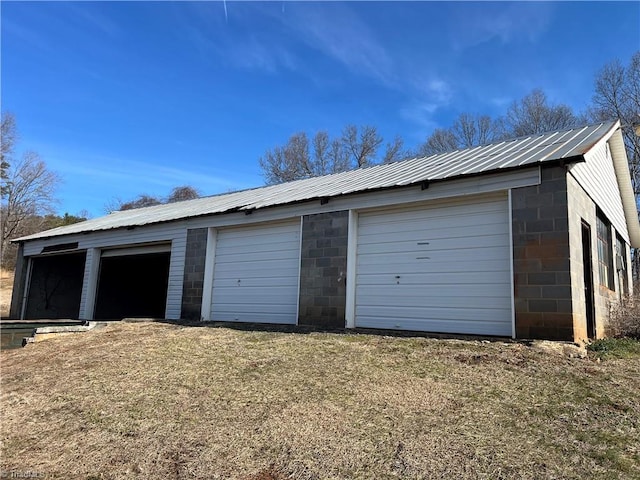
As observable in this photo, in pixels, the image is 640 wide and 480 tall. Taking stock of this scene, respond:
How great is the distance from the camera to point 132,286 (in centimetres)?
1955

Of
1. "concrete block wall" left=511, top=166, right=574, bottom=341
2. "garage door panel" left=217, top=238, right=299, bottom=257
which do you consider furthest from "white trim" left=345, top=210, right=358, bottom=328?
"concrete block wall" left=511, top=166, right=574, bottom=341

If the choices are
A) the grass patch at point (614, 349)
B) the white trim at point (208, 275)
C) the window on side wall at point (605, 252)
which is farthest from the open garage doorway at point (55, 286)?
the grass patch at point (614, 349)

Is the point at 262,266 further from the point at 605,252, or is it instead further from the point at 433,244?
the point at 605,252

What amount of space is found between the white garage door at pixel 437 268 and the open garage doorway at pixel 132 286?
8359mm

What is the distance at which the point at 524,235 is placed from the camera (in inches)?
296

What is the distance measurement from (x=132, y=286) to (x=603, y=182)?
1750 centimetres

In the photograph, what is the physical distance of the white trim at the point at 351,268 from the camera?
375 inches

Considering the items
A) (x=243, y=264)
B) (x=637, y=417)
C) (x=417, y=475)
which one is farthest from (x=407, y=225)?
(x=417, y=475)

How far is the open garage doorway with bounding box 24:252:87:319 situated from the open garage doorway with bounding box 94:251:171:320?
1.86 metres

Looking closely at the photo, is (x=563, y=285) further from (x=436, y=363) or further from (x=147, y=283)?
(x=147, y=283)

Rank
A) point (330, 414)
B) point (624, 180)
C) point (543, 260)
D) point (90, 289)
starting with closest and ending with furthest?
1. point (330, 414)
2. point (543, 260)
3. point (624, 180)
4. point (90, 289)

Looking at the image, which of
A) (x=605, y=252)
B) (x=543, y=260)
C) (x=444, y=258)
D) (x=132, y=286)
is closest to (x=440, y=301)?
(x=444, y=258)

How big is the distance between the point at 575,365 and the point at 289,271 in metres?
6.54

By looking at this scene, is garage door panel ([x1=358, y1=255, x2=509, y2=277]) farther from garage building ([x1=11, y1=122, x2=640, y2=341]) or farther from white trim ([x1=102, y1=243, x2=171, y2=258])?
white trim ([x1=102, y1=243, x2=171, y2=258])
